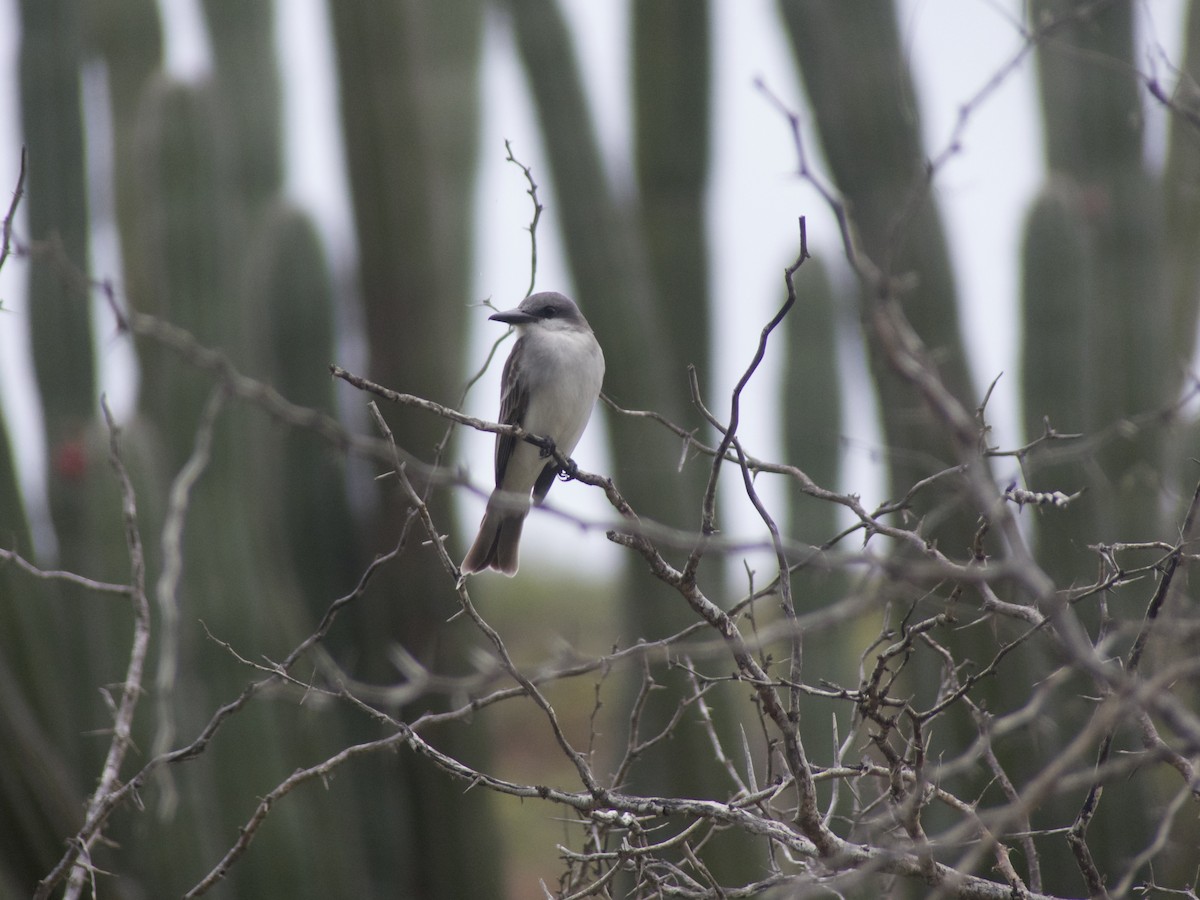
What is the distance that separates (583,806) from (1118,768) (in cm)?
118

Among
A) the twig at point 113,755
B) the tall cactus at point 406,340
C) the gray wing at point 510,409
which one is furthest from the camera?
the tall cactus at point 406,340

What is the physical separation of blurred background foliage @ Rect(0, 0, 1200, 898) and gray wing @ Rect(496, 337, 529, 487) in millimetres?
1326

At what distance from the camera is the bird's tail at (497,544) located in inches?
181

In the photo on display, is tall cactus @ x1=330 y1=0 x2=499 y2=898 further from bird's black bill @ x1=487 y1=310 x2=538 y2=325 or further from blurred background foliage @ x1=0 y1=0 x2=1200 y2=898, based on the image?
bird's black bill @ x1=487 y1=310 x2=538 y2=325

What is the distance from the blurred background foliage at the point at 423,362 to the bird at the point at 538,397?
4.18 ft

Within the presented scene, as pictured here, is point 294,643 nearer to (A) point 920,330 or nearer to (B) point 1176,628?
(A) point 920,330

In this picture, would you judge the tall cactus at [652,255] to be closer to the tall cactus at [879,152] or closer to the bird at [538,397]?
the tall cactus at [879,152]

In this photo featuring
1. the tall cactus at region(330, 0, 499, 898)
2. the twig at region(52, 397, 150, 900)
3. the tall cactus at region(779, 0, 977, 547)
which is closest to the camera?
the twig at region(52, 397, 150, 900)

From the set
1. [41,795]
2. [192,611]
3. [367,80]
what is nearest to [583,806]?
[41,795]

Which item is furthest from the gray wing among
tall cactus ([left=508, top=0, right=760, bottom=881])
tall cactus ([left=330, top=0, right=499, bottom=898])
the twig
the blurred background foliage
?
the twig

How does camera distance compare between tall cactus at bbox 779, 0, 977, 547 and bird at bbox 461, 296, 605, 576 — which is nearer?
bird at bbox 461, 296, 605, 576

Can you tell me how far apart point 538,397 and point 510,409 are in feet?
0.55

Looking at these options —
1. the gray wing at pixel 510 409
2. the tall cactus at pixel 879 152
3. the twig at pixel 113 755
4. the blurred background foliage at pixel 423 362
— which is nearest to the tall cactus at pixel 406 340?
the blurred background foliage at pixel 423 362

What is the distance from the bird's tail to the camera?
4586 millimetres
